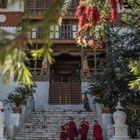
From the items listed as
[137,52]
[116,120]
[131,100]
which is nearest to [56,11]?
[116,120]

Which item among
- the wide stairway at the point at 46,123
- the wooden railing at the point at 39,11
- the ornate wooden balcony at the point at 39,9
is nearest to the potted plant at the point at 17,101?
the wide stairway at the point at 46,123

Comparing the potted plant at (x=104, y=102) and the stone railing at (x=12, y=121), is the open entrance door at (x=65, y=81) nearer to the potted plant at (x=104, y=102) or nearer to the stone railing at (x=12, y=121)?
the stone railing at (x=12, y=121)

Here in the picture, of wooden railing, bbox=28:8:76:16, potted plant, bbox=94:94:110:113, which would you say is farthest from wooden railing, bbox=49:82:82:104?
potted plant, bbox=94:94:110:113

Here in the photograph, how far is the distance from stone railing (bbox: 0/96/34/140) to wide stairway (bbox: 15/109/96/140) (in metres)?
0.21

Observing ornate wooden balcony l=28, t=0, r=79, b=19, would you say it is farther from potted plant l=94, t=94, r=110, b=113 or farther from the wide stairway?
potted plant l=94, t=94, r=110, b=113

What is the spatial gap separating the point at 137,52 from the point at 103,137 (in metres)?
3.69

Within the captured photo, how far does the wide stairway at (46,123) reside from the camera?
1627 cm

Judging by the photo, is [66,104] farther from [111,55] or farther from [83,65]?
[111,55]

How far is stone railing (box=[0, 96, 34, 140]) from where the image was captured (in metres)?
15.6

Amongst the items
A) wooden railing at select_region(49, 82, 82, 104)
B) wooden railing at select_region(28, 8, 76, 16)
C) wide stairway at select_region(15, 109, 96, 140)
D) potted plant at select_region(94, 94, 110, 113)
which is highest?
wooden railing at select_region(28, 8, 76, 16)

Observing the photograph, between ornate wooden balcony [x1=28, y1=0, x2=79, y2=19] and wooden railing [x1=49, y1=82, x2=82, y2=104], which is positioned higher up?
ornate wooden balcony [x1=28, y1=0, x2=79, y2=19]

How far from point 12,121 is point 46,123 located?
149 cm

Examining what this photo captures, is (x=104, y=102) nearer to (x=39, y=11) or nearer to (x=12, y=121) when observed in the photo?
(x=12, y=121)

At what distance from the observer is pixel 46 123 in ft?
59.4
